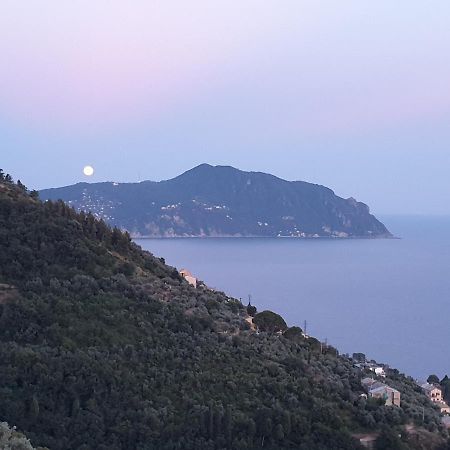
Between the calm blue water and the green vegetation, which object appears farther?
the calm blue water

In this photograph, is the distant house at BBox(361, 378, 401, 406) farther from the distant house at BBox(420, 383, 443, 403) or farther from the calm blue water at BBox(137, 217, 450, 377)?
the calm blue water at BBox(137, 217, 450, 377)

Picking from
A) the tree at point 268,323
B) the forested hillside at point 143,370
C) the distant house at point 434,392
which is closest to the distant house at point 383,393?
the forested hillside at point 143,370

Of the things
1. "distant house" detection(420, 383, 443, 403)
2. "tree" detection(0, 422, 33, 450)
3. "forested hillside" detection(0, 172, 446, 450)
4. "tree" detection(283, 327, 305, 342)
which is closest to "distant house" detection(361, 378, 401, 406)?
"forested hillside" detection(0, 172, 446, 450)

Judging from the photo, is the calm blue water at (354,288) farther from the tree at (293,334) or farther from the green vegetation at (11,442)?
the green vegetation at (11,442)

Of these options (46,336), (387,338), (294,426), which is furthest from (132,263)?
(387,338)

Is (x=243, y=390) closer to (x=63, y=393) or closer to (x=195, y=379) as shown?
(x=195, y=379)

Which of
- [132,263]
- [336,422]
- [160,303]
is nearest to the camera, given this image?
[336,422]

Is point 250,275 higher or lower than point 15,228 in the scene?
lower
